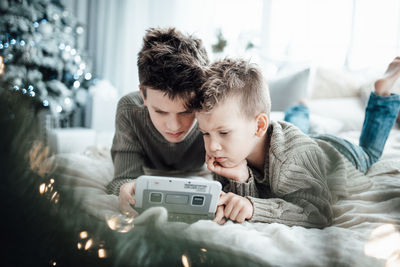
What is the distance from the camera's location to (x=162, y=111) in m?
0.52

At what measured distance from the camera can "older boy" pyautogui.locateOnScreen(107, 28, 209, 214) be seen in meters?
0.50

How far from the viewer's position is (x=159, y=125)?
55 cm

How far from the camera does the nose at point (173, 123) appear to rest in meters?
0.51

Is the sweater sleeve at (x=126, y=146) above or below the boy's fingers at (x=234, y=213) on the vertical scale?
above

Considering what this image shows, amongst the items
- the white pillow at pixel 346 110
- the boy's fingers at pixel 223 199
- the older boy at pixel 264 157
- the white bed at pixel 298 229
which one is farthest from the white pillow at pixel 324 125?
the boy's fingers at pixel 223 199


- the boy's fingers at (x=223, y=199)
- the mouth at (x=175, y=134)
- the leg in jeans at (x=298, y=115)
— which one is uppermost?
the leg in jeans at (x=298, y=115)

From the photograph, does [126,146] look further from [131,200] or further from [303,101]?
[303,101]

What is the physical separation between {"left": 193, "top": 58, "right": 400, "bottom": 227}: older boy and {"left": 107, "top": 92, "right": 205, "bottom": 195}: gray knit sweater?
87 mm

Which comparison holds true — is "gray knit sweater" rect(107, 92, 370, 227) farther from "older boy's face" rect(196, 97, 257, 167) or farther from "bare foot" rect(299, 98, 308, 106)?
"bare foot" rect(299, 98, 308, 106)

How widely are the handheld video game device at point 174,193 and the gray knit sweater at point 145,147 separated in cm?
18

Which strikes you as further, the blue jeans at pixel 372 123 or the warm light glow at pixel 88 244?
the blue jeans at pixel 372 123

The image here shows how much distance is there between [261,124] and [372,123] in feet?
0.89

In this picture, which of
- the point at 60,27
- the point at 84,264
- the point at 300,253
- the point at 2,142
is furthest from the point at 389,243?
the point at 60,27

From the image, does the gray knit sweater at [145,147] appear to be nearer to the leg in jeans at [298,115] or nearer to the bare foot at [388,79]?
the leg in jeans at [298,115]
